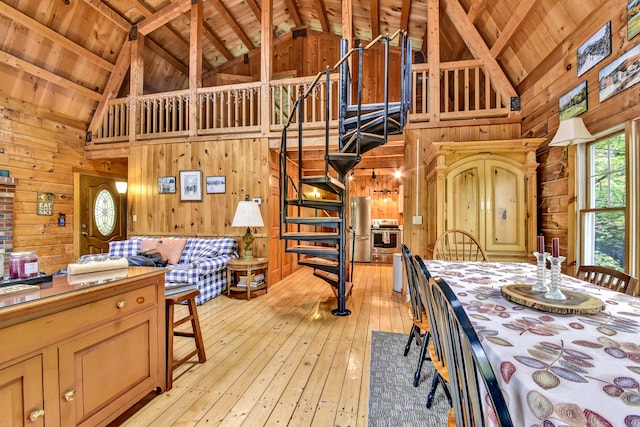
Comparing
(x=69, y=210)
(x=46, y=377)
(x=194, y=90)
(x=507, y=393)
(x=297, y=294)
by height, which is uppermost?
(x=194, y=90)

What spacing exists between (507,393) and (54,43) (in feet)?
21.9

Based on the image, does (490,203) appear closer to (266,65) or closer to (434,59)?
(434,59)

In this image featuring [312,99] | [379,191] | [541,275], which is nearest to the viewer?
[541,275]

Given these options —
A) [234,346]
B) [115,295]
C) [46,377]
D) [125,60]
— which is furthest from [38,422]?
[125,60]

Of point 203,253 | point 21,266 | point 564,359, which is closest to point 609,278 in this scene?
point 564,359

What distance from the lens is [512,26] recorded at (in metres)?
3.12

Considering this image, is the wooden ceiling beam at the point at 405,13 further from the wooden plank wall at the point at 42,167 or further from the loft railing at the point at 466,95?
the wooden plank wall at the point at 42,167

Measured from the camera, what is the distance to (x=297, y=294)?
4199mm

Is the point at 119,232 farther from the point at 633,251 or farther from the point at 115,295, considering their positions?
the point at 633,251

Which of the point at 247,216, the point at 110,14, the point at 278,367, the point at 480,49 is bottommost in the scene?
the point at 278,367

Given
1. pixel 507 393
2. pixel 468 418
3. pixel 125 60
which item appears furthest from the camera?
Answer: pixel 125 60

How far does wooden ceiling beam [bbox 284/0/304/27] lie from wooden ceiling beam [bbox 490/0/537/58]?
388cm

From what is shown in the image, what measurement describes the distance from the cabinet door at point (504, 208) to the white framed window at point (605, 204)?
54cm

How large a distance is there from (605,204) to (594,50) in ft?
4.18
